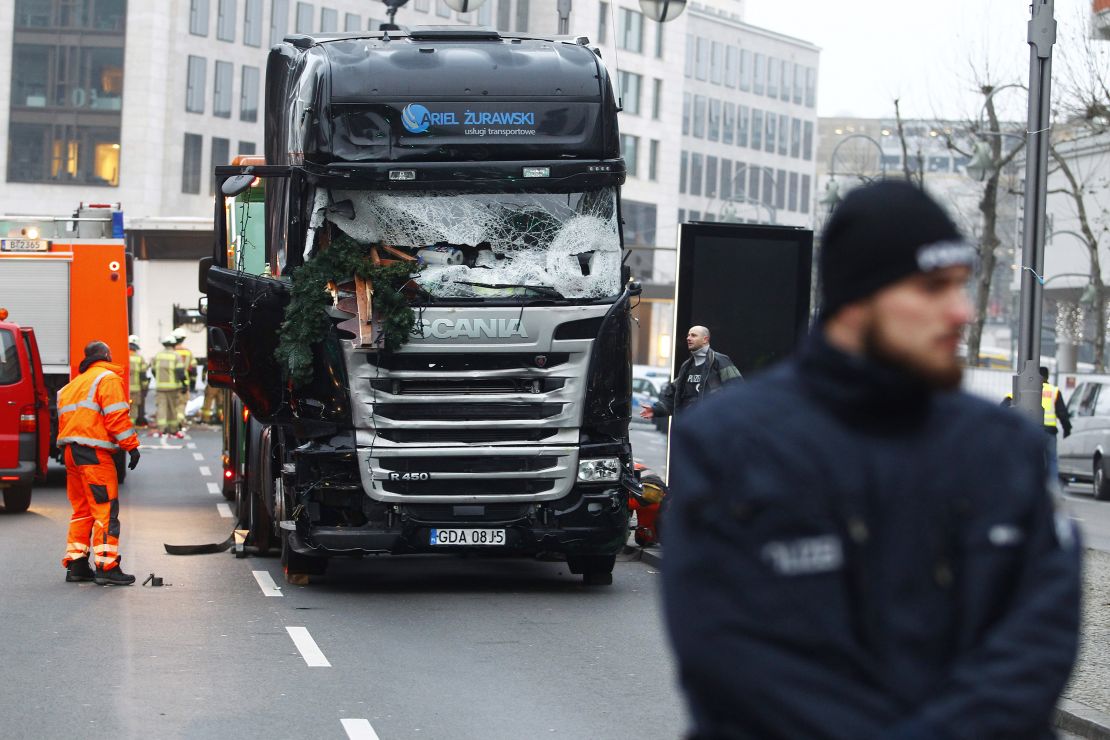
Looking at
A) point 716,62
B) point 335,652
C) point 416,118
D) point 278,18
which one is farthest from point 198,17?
point 335,652

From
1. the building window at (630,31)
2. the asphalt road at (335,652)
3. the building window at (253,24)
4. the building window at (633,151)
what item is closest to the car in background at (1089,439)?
the asphalt road at (335,652)

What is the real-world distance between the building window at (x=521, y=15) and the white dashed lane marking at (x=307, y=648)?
77.1m

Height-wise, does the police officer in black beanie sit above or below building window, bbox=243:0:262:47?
below

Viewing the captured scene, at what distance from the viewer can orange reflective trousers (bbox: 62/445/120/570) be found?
1306 centimetres

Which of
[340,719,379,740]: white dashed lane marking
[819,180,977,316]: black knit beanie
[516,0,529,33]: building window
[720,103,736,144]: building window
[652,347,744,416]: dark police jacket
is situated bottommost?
[340,719,379,740]: white dashed lane marking

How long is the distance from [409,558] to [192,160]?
202 ft

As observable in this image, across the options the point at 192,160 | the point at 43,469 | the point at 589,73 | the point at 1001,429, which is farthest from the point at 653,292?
the point at 1001,429

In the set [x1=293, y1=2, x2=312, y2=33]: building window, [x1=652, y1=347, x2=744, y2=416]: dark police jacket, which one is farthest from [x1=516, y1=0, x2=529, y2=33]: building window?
[x1=652, y1=347, x2=744, y2=416]: dark police jacket

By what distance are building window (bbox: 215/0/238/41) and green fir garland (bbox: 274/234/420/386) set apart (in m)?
65.1

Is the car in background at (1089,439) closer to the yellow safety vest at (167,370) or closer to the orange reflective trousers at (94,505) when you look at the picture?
the yellow safety vest at (167,370)

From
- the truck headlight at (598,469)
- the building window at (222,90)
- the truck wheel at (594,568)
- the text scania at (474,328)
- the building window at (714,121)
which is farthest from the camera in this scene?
the building window at (714,121)

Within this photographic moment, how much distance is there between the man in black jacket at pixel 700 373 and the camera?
1454cm

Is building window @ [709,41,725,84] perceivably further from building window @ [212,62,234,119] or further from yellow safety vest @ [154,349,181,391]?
yellow safety vest @ [154,349,181,391]

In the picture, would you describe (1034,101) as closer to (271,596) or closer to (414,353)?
(414,353)
